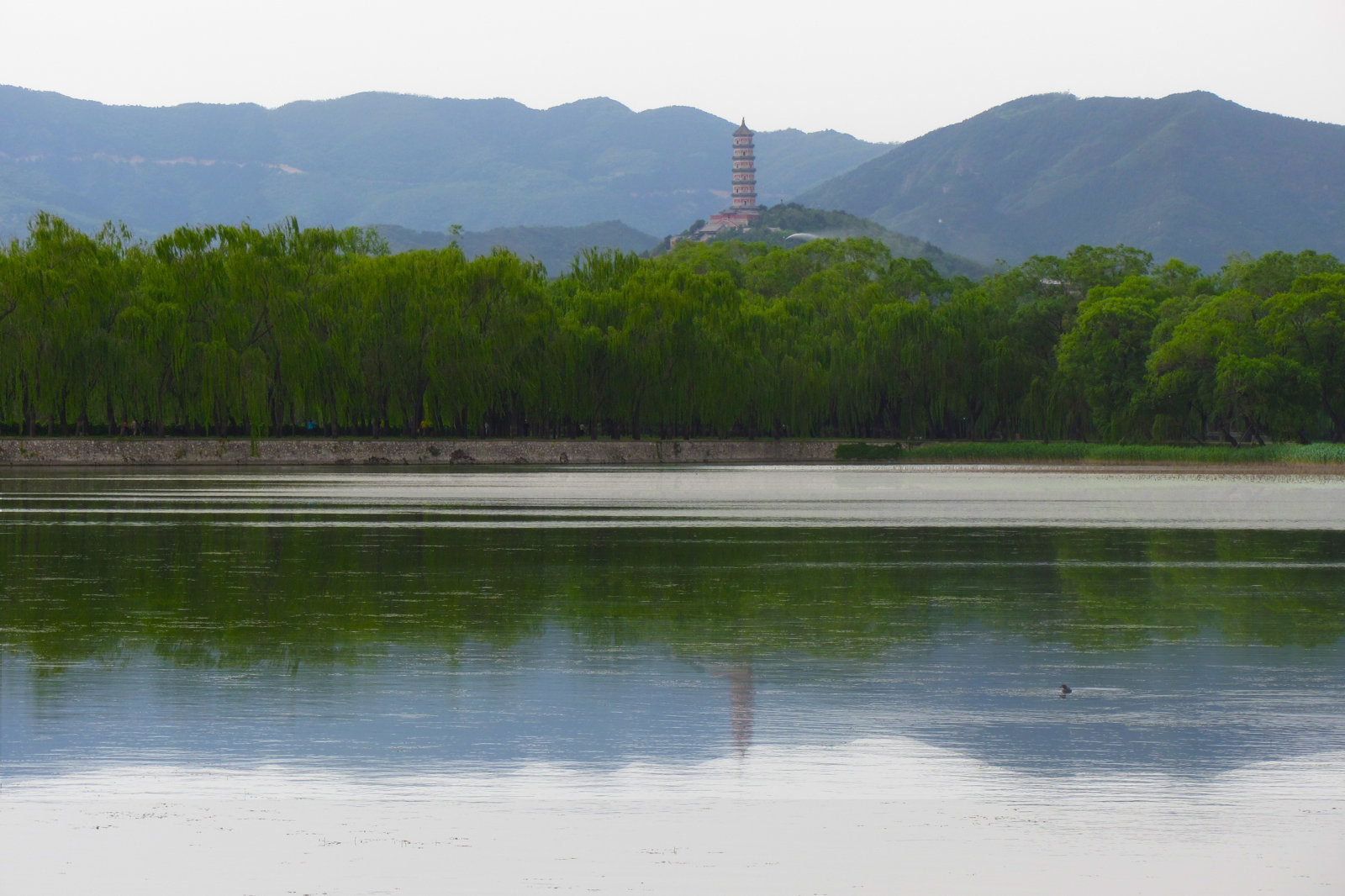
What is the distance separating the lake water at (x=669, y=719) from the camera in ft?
19.5

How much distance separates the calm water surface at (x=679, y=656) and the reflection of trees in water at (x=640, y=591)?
0.06 metres

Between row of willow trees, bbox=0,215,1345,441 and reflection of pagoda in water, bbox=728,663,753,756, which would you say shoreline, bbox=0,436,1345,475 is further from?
reflection of pagoda in water, bbox=728,663,753,756

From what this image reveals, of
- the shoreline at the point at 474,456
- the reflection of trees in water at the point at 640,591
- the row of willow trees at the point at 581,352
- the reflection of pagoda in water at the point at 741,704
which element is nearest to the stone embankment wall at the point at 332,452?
the shoreline at the point at 474,456

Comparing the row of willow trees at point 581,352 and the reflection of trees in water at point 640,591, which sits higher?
the row of willow trees at point 581,352

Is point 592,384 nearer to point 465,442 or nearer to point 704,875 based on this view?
point 465,442

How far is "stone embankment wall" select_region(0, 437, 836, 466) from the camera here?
198 ft

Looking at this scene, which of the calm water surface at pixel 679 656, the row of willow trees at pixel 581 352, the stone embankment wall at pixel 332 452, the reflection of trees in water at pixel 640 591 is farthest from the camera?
the stone embankment wall at pixel 332 452

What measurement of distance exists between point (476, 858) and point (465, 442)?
60.5 meters

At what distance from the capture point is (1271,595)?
1516 centimetres

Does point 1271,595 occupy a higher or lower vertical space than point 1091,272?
lower

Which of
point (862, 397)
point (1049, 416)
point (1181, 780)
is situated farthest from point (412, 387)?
point (1181, 780)

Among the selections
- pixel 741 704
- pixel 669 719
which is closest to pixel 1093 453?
pixel 741 704

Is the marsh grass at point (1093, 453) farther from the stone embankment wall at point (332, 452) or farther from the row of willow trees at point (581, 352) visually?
the stone embankment wall at point (332, 452)

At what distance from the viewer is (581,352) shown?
219 ft
